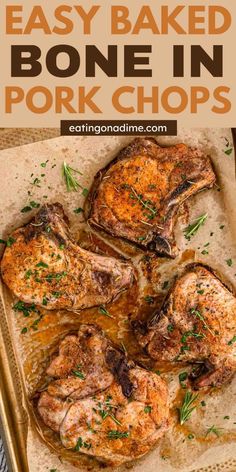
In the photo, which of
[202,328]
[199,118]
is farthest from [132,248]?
[199,118]

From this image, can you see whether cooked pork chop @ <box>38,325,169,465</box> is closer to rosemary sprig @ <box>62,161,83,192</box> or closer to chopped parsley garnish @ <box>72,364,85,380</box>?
chopped parsley garnish @ <box>72,364,85,380</box>

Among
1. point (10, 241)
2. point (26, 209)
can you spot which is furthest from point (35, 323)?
point (26, 209)

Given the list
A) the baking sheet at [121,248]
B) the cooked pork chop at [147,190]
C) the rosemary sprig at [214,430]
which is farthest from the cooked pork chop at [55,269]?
the rosemary sprig at [214,430]

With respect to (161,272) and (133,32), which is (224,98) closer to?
(133,32)

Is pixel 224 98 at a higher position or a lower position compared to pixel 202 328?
higher

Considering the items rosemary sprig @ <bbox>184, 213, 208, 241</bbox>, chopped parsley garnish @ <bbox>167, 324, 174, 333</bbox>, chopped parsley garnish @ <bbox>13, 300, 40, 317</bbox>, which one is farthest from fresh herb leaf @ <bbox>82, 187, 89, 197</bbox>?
chopped parsley garnish @ <bbox>167, 324, 174, 333</bbox>

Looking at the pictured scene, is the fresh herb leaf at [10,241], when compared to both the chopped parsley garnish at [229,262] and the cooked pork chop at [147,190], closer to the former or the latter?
the cooked pork chop at [147,190]
